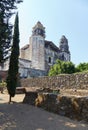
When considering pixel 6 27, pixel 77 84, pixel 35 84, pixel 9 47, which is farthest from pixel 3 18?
pixel 35 84

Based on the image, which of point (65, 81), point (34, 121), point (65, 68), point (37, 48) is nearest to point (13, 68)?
point (34, 121)

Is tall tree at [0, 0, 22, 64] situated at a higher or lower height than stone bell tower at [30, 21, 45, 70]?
lower

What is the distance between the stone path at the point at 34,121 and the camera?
13.2m

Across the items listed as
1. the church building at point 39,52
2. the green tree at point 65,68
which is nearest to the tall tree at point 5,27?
the green tree at point 65,68

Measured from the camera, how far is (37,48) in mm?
78188

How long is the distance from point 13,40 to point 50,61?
196 feet

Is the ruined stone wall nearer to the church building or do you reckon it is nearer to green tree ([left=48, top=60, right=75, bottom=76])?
green tree ([left=48, top=60, right=75, bottom=76])

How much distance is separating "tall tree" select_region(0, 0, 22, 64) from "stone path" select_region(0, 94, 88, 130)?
16.8 ft

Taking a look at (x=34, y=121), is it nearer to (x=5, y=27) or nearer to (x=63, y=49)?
(x=5, y=27)

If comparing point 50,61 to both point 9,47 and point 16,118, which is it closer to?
point 9,47

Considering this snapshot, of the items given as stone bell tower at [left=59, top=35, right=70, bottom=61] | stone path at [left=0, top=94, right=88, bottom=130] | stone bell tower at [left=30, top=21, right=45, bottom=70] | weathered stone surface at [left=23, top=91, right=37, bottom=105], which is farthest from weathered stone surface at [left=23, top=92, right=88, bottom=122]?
stone bell tower at [left=59, top=35, right=70, bottom=61]

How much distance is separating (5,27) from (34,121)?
27.8ft

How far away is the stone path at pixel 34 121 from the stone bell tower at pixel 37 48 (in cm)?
5985

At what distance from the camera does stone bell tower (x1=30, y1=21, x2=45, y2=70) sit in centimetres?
7750
